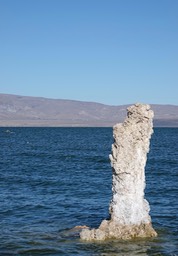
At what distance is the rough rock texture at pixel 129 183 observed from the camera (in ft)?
94.6

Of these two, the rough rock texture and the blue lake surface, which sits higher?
the rough rock texture

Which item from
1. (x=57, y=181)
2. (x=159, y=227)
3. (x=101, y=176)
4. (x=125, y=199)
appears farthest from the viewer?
(x=101, y=176)

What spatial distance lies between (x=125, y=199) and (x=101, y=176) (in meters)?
27.6

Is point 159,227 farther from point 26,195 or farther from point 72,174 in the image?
point 72,174

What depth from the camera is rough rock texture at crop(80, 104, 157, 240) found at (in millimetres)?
28844

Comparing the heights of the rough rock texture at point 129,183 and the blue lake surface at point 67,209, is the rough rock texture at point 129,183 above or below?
above

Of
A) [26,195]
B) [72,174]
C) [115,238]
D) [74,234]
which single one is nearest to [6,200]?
[26,195]

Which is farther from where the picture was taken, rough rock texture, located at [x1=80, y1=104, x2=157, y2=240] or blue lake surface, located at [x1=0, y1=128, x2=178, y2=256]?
rough rock texture, located at [x1=80, y1=104, x2=157, y2=240]

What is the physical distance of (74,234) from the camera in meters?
29.7

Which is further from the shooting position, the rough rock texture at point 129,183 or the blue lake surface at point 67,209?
the rough rock texture at point 129,183

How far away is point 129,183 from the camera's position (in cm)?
2958

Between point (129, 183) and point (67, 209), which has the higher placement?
point (129, 183)

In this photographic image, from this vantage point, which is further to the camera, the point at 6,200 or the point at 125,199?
the point at 6,200

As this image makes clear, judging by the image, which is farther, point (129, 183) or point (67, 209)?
point (67, 209)
